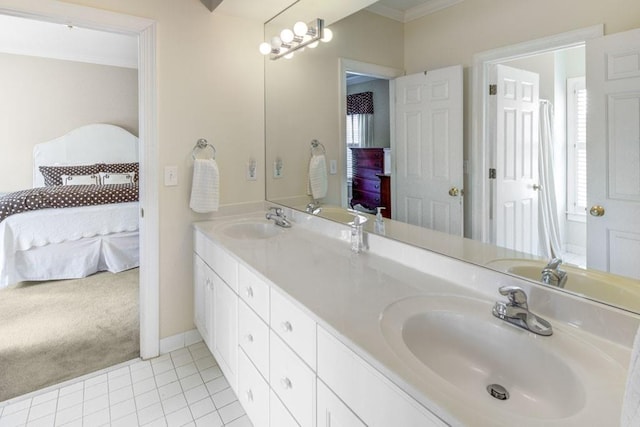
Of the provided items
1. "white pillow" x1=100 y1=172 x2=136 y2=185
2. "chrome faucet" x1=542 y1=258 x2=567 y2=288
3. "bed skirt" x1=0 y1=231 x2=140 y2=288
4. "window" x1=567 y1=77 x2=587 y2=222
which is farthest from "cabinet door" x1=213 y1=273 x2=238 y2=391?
"white pillow" x1=100 y1=172 x2=136 y2=185

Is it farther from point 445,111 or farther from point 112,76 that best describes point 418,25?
point 112,76

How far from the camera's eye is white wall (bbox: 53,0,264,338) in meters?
2.16

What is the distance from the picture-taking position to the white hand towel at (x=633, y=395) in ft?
1.39

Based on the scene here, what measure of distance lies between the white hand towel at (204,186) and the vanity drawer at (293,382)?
124 cm

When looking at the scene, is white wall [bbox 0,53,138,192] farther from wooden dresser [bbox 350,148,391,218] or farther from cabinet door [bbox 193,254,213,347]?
wooden dresser [bbox 350,148,391,218]

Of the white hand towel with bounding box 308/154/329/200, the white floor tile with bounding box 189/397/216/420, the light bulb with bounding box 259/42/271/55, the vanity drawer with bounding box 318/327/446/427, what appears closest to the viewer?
the vanity drawer with bounding box 318/327/446/427

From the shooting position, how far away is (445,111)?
4.65ft

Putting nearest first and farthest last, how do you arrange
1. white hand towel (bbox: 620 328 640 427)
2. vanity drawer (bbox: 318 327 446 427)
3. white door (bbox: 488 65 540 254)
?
white hand towel (bbox: 620 328 640 427) → vanity drawer (bbox: 318 327 446 427) → white door (bbox: 488 65 540 254)

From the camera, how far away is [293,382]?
3.83 feet

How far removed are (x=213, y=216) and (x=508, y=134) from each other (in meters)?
1.83

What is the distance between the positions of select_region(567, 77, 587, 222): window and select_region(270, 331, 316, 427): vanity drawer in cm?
90

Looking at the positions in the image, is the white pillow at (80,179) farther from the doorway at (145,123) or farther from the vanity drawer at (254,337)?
the vanity drawer at (254,337)

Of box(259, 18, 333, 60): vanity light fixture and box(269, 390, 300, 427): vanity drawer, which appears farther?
box(259, 18, 333, 60): vanity light fixture

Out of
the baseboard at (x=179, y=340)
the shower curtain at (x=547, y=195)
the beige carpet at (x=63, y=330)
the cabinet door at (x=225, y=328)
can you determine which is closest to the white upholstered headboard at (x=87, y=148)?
the beige carpet at (x=63, y=330)
